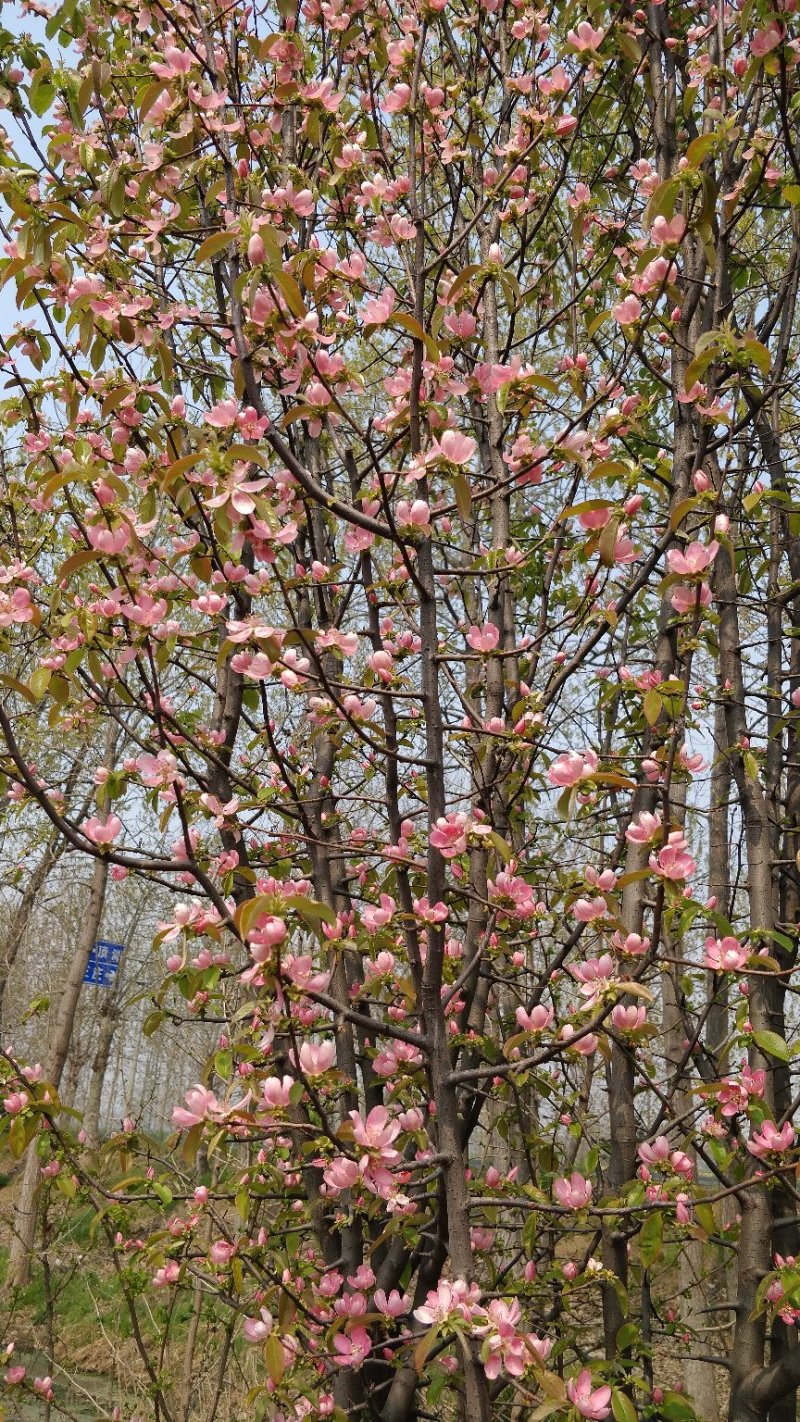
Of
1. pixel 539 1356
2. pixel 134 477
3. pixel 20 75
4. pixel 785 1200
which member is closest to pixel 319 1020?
pixel 539 1356

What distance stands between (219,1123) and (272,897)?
1.70 ft

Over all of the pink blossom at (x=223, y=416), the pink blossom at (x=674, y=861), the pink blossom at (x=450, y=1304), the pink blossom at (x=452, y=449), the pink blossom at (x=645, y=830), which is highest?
the pink blossom at (x=223, y=416)

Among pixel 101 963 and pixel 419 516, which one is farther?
pixel 101 963

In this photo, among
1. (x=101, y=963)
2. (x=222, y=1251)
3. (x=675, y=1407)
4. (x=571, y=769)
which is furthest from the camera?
(x=101, y=963)

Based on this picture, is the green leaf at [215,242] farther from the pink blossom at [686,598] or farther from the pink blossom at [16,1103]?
the pink blossom at [16,1103]

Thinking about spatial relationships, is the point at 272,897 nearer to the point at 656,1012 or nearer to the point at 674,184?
the point at 674,184

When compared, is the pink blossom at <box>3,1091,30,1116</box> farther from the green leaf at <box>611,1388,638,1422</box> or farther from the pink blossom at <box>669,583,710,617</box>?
the pink blossom at <box>669,583,710,617</box>

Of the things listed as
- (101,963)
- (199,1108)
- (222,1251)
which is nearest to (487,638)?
(199,1108)

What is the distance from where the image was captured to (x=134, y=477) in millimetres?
2043

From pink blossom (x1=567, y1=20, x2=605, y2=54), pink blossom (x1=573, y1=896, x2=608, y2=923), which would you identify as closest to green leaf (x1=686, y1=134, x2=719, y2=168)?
pink blossom (x1=567, y1=20, x2=605, y2=54)

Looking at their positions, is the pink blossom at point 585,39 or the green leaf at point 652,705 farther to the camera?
the pink blossom at point 585,39

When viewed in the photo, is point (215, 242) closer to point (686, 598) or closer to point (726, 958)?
point (686, 598)

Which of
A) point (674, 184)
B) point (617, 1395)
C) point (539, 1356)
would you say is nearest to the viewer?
point (539, 1356)

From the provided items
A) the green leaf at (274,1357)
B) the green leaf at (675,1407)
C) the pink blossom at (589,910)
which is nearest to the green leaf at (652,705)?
the pink blossom at (589,910)
